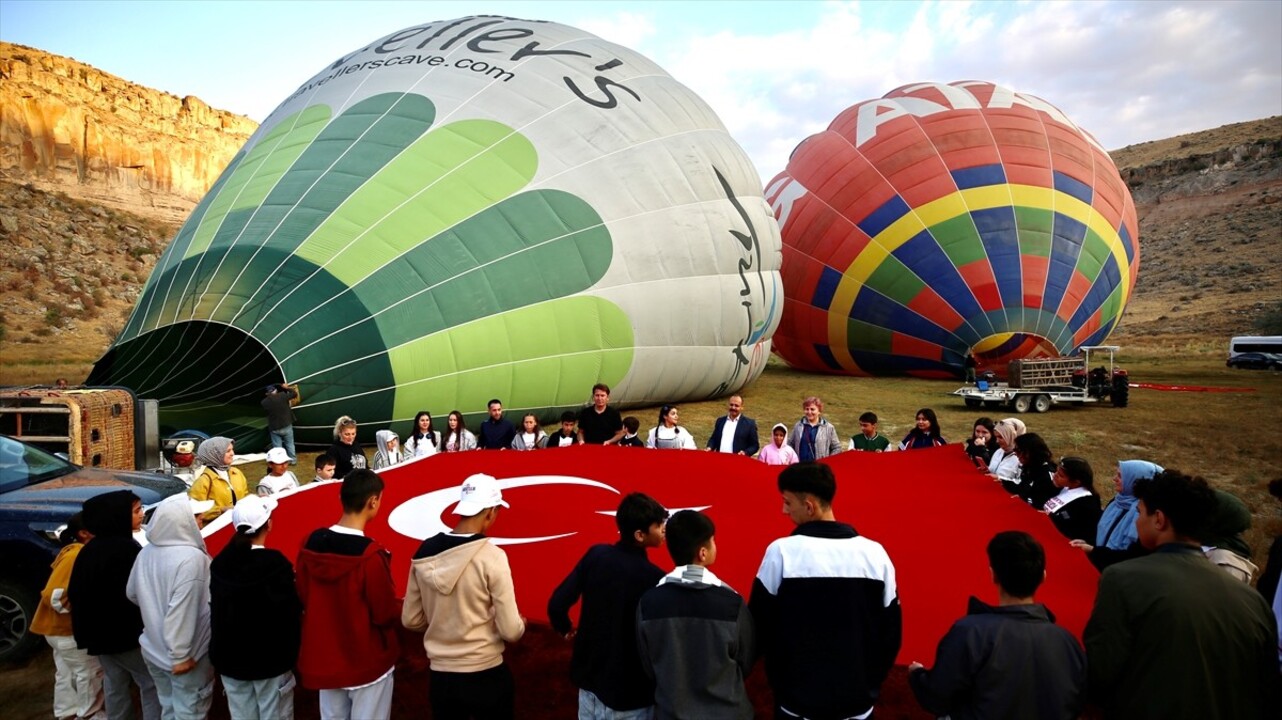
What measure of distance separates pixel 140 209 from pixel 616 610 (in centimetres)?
6453

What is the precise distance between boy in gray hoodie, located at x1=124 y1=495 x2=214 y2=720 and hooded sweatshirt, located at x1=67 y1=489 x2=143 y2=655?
0.12 metres

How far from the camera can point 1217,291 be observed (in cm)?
4628

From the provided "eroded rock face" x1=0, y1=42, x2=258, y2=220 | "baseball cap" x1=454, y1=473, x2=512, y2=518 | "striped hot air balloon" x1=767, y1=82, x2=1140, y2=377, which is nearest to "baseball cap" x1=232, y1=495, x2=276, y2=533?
"baseball cap" x1=454, y1=473, x2=512, y2=518

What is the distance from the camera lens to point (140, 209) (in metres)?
55.2

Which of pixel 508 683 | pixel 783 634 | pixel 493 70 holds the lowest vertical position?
pixel 508 683

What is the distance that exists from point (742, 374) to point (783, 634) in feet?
29.6

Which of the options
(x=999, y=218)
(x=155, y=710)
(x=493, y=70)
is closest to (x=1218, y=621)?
(x=155, y=710)

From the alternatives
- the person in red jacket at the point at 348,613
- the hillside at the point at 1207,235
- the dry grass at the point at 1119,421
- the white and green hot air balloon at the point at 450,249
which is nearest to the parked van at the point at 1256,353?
the hillside at the point at 1207,235

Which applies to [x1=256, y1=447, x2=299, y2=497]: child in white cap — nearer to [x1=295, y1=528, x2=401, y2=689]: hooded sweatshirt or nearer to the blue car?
the blue car

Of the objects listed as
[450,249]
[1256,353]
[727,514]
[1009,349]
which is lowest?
[727,514]

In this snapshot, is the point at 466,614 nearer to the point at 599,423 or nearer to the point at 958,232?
the point at 599,423

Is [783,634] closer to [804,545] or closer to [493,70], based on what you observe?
[804,545]

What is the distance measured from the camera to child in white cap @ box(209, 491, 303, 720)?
261 cm

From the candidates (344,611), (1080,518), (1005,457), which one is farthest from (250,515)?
(1005,457)
